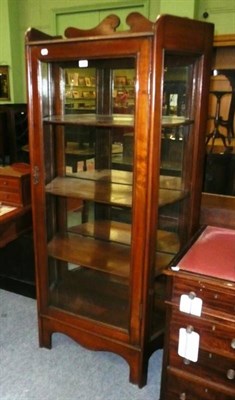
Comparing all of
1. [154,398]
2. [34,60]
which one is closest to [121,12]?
[34,60]

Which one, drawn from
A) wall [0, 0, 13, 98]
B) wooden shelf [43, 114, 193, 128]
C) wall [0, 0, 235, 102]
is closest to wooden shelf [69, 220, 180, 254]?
wooden shelf [43, 114, 193, 128]

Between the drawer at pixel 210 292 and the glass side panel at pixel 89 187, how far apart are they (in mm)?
406

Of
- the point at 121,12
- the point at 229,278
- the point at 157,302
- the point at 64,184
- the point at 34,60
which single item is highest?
the point at 121,12

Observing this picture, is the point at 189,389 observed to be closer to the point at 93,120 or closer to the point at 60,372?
the point at 60,372

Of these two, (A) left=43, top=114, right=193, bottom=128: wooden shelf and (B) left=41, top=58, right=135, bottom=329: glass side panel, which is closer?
(A) left=43, top=114, right=193, bottom=128: wooden shelf

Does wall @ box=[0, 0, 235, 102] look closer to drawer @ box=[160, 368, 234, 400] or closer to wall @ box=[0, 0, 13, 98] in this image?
wall @ box=[0, 0, 13, 98]

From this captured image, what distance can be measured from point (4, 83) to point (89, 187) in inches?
170

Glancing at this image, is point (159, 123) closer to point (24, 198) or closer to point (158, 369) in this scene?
point (24, 198)

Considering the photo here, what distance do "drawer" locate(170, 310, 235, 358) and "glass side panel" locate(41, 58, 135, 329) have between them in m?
0.39

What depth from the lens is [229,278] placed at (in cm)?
A: 127

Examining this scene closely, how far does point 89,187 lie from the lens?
1.83 meters

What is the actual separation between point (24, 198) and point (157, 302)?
0.95 m

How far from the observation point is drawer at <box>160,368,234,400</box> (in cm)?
141

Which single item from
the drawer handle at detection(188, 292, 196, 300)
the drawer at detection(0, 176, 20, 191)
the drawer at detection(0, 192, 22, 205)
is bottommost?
the drawer handle at detection(188, 292, 196, 300)
